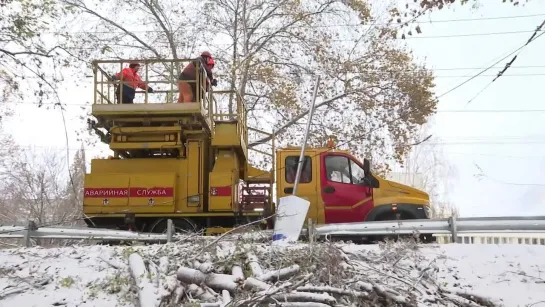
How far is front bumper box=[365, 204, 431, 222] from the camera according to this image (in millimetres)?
10398

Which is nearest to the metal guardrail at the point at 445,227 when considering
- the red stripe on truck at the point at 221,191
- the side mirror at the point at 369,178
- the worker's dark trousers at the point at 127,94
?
the side mirror at the point at 369,178

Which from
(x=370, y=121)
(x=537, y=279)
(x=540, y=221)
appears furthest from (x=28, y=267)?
(x=370, y=121)

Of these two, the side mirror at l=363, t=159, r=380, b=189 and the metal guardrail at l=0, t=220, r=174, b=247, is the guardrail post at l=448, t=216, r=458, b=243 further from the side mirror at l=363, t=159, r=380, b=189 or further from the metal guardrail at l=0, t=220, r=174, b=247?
the metal guardrail at l=0, t=220, r=174, b=247

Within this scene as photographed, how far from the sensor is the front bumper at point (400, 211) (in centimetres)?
1040

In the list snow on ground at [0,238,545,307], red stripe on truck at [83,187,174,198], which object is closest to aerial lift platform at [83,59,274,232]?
red stripe on truck at [83,187,174,198]

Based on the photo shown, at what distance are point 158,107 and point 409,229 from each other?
17.8ft

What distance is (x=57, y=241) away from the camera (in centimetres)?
993

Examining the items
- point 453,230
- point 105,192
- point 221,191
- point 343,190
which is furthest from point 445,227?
point 105,192

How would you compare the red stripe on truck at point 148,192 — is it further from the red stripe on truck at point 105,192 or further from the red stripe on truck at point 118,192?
the red stripe on truck at point 105,192

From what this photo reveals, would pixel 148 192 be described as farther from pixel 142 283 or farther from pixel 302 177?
pixel 142 283

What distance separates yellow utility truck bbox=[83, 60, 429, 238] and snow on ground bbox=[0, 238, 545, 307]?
2943 millimetres

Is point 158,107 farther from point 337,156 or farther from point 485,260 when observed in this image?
point 485,260

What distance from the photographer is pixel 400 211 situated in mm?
10414

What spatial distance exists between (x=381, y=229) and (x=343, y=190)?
2.17 metres
